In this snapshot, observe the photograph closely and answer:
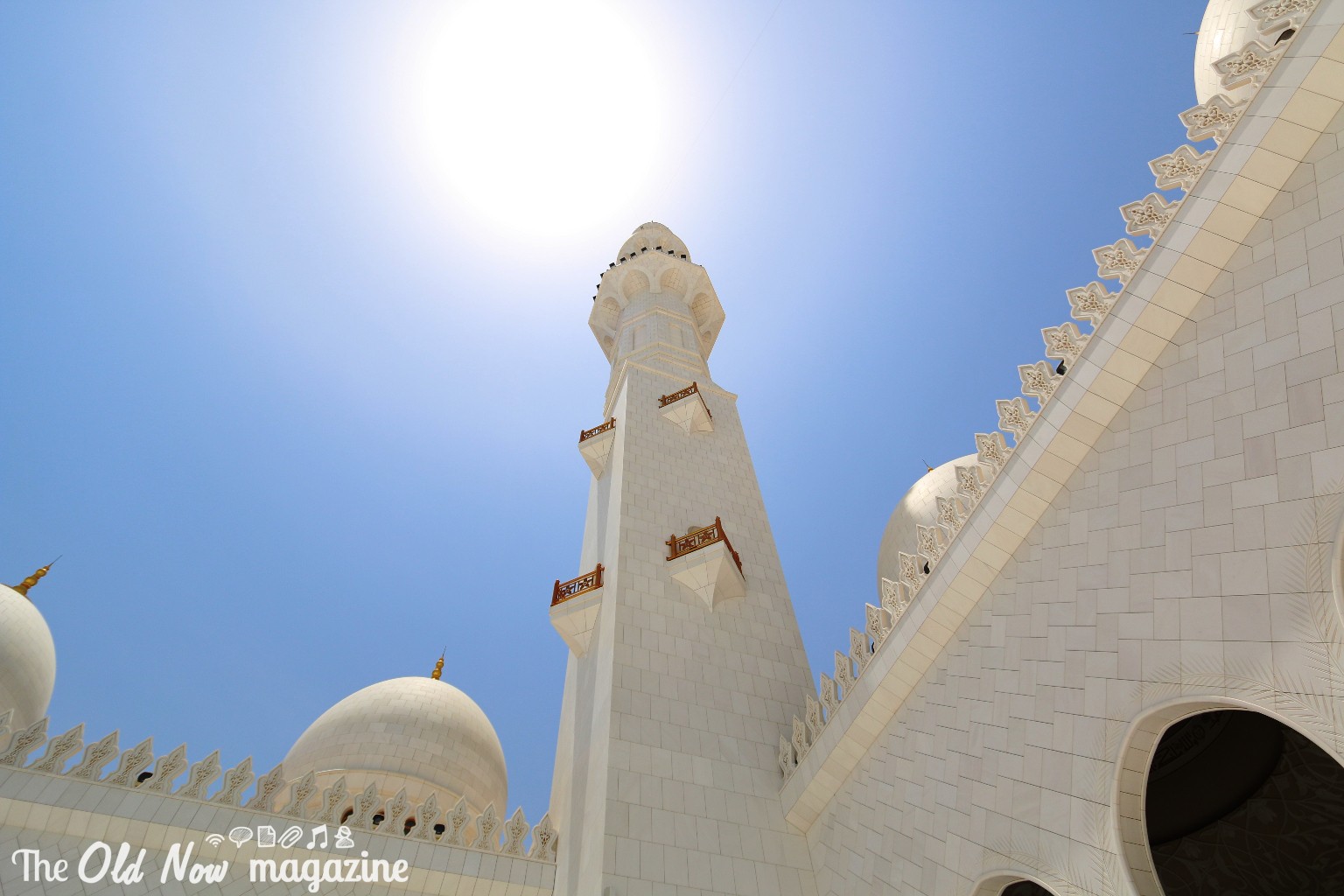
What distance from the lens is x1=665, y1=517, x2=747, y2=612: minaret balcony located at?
1071 cm

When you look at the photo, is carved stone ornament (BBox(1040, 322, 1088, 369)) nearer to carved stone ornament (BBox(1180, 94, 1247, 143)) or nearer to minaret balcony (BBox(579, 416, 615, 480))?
carved stone ornament (BBox(1180, 94, 1247, 143))

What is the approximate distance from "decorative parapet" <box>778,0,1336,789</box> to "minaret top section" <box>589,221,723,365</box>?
11945 mm

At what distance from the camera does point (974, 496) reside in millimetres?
7242

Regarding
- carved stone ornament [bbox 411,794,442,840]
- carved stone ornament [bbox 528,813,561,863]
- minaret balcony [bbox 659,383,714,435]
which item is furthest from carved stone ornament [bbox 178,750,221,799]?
minaret balcony [bbox 659,383,714,435]

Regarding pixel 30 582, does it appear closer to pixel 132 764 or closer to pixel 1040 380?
pixel 132 764

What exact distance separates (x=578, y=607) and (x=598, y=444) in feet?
15.9

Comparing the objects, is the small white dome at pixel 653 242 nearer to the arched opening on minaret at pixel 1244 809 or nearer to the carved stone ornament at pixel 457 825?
the carved stone ornament at pixel 457 825

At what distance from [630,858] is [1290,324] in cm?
720

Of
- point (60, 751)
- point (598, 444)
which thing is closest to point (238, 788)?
point (60, 751)

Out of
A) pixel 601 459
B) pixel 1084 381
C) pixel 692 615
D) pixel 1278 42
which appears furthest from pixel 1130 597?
pixel 601 459

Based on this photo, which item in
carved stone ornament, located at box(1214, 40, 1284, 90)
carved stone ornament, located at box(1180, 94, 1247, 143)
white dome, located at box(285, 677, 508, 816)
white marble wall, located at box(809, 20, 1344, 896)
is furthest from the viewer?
white dome, located at box(285, 677, 508, 816)

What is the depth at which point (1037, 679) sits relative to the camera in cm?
597

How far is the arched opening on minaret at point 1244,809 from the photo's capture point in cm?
762

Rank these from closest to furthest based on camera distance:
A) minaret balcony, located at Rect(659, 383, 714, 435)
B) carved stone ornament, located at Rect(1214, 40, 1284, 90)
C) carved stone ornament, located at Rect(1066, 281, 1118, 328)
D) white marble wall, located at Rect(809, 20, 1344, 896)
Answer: white marble wall, located at Rect(809, 20, 1344, 896)
carved stone ornament, located at Rect(1214, 40, 1284, 90)
carved stone ornament, located at Rect(1066, 281, 1118, 328)
minaret balcony, located at Rect(659, 383, 714, 435)
